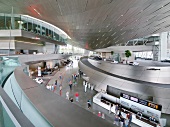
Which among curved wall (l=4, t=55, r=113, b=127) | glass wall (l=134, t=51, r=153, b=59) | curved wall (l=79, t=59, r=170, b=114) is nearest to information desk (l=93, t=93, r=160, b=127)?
curved wall (l=79, t=59, r=170, b=114)

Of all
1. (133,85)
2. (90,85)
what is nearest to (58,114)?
(133,85)

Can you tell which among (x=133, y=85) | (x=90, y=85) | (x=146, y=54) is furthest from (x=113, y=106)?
(x=146, y=54)

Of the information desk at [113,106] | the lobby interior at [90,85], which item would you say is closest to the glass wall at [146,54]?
the lobby interior at [90,85]

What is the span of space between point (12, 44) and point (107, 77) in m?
19.9

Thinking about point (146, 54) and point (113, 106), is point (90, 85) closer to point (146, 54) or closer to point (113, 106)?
point (113, 106)

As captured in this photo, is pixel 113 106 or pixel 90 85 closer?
pixel 113 106

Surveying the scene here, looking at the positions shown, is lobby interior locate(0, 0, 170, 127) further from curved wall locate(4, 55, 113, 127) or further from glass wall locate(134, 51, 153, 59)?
glass wall locate(134, 51, 153, 59)

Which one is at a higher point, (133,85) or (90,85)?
(133,85)

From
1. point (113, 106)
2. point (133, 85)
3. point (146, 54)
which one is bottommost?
point (113, 106)

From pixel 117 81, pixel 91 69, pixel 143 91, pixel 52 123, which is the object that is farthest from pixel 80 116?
pixel 91 69

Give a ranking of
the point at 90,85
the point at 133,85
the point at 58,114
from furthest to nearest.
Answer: the point at 90,85
the point at 133,85
the point at 58,114

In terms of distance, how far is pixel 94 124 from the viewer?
3.20ft

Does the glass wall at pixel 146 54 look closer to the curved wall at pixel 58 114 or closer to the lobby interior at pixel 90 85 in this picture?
the lobby interior at pixel 90 85

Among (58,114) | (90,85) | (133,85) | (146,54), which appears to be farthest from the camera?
(146,54)
